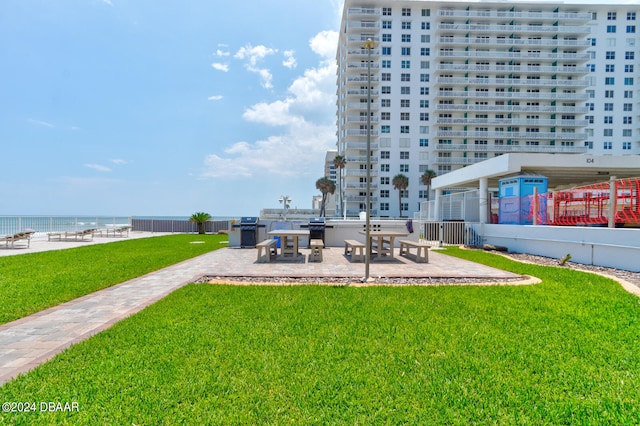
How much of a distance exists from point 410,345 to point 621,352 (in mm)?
2469

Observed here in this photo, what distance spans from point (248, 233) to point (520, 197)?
1366 centimetres

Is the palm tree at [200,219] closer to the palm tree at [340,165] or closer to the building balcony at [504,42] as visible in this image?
the palm tree at [340,165]

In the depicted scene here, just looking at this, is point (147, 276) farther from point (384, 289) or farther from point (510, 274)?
point (510, 274)

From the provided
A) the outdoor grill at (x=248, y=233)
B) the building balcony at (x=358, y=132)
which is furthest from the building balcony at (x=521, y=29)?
the outdoor grill at (x=248, y=233)

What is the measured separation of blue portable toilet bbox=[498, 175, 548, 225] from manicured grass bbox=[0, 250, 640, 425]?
34.4 feet

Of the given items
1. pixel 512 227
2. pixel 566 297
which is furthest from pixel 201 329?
pixel 512 227

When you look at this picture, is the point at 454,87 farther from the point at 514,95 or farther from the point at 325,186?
the point at 325,186

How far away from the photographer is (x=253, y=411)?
2.55m

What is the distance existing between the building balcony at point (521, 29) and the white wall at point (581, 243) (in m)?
50.6

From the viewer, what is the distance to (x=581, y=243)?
1093 centimetres

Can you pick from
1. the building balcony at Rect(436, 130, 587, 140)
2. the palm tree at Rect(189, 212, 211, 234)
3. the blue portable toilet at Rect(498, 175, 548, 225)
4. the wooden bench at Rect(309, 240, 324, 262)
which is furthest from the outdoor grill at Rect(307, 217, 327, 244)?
the building balcony at Rect(436, 130, 587, 140)

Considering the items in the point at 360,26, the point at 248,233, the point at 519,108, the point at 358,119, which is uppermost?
the point at 360,26

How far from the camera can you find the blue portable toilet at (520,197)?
14.8 m

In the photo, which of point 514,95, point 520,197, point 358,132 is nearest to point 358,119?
point 358,132
